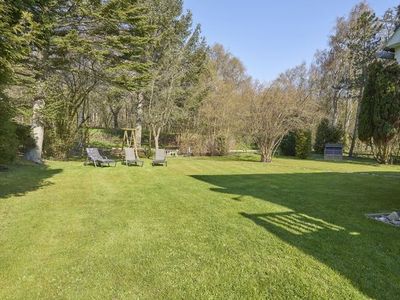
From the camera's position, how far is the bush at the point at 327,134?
25.6 metres

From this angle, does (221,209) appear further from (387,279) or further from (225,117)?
(225,117)

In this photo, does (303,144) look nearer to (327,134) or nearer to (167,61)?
(327,134)

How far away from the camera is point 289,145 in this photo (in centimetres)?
2439

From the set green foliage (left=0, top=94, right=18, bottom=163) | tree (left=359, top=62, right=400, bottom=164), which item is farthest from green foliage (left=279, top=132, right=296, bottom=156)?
green foliage (left=0, top=94, right=18, bottom=163)

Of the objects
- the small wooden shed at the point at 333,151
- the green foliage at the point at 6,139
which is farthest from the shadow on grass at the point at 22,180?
the small wooden shed at the point at 333,151

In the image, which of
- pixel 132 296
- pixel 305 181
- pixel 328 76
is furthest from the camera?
pixel 328 76

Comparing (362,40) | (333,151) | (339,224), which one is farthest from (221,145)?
(339,224)

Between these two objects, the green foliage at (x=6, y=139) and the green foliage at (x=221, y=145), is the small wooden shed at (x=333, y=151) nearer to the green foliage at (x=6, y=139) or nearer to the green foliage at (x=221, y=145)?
the green foliage at (x=221, y=145)

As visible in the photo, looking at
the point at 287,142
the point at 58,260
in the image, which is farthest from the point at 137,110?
the point at 58,260

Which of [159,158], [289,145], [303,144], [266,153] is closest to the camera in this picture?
Result: [159,158]

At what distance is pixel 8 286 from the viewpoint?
319 centimetres

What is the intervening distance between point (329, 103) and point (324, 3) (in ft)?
65.0

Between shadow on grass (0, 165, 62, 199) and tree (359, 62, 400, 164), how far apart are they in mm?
17259

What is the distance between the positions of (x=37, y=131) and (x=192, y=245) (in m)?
12.2
